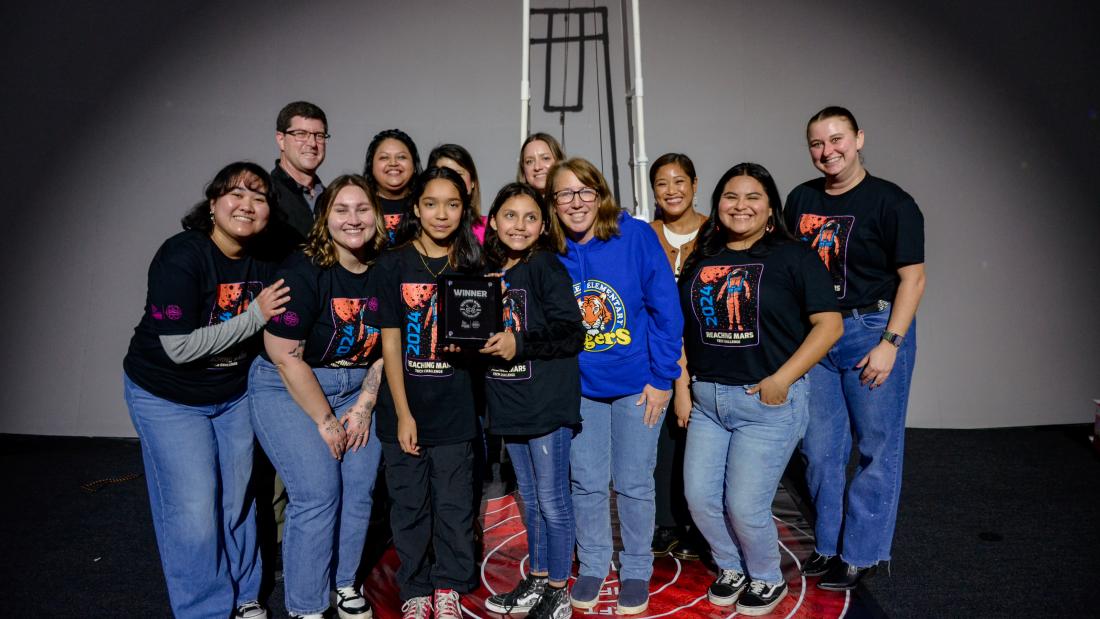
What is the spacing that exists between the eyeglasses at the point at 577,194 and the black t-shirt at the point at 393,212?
2.74 feet

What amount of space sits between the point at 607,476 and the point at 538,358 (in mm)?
551

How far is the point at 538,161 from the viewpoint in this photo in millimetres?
2756

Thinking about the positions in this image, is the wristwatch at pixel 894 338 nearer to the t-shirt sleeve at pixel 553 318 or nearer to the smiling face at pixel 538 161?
the t-shirt sleeve at pixel 553 318

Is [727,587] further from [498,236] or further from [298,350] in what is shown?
[298,350]

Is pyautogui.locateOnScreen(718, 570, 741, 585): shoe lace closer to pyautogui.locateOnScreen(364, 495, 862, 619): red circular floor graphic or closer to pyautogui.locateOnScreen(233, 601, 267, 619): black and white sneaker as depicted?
pyautogui.locateOnScreen(364, 495, 862, 619): red circular floor graphic

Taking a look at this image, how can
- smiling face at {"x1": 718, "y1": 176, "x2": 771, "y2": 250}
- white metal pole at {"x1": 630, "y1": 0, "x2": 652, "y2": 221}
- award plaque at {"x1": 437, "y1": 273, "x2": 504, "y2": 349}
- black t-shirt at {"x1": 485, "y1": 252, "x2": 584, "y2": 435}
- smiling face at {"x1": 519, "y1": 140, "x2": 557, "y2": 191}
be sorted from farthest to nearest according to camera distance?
white metal pole at {"x1": 630, "y1": 0, "x2": 652, "y2": 221}
smiling face at {"x1": 519, "y1": 140, "x2": 557, "y2": 191}
smiling face at {"x1": 718, "y1": 176, "x2": 771, "y2": 250}
black t-shirt at {"x1": 485, "y1": 252, "x2": 584, "y2": 435}
award plaque at {"x1": 437, "y1": 273, "x2": 504, "y2": 349}

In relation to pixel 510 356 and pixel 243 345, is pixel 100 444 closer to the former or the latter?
pixel 243 345

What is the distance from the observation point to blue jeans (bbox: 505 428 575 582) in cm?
212

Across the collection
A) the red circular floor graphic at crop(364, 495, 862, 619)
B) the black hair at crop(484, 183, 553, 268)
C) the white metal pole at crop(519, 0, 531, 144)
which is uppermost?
the white metal pole at crop(519, 0, 531, 144)

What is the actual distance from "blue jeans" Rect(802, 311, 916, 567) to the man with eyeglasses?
2270 mm

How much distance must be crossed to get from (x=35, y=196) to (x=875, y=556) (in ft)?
18.0

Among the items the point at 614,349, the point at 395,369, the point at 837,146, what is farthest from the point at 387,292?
the point at 837,146

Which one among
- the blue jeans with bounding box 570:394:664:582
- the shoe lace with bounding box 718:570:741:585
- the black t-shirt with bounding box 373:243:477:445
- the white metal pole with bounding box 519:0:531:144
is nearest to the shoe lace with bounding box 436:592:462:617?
the blue jeans with bounding box 570:394:664:582

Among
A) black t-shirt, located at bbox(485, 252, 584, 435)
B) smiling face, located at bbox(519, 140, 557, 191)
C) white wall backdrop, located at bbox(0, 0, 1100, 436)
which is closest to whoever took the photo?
black t-shirt, located at bbox(485, 252, 584, 435)
